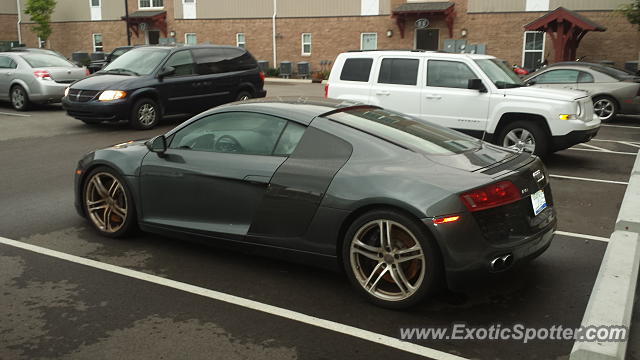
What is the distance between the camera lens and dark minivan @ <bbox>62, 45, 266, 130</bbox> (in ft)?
43.7

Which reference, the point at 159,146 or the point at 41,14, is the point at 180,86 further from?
the point at 41,14

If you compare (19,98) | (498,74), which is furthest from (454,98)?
(19,98)

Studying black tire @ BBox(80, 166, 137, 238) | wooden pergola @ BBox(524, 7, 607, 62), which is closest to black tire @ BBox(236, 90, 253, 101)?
black tire @ BBox(80, 166, 137, 238)

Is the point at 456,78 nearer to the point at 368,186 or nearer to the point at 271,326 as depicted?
the point at 368,186

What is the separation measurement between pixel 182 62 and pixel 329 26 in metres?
21.1

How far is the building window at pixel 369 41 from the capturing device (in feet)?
109

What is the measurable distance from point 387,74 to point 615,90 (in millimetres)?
7416

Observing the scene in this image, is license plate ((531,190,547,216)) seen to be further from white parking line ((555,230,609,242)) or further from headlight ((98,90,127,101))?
headlight ((98,90,127,101))

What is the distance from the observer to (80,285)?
190 inches

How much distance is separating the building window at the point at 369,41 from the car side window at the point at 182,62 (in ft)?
66.3

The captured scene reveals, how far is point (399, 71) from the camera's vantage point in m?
10.9

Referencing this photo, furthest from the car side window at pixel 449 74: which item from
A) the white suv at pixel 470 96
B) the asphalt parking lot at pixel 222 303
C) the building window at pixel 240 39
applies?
the building window at pixel 240 39

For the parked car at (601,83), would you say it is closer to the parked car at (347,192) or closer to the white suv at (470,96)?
the white suv at (470,96)

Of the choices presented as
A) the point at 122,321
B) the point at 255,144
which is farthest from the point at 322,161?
the point at 122,321
